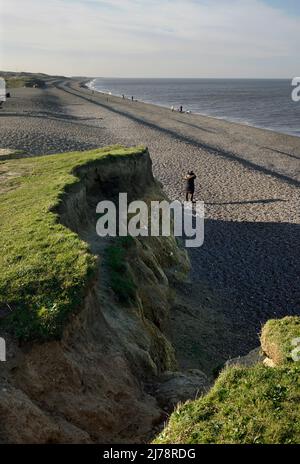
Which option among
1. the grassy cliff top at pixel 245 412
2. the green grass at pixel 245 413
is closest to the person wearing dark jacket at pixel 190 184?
the grassy cliff top at pixel 245 412

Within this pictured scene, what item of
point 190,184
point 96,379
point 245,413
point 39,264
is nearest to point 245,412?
point 245,413

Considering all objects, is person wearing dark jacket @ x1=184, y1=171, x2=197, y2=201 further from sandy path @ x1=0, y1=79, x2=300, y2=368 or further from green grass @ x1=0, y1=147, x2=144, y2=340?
green grass @ x1=0, y1=147, x2=144, y2=340

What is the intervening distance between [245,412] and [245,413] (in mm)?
33

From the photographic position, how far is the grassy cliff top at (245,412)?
26.7 ft

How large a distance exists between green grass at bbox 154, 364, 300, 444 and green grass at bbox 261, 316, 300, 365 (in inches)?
37.3

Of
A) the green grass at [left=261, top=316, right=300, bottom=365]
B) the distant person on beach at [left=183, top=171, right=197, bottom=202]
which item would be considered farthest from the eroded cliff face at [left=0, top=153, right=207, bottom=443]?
the distant person on beach at [left=183, top=171, right=197, bottom=202]

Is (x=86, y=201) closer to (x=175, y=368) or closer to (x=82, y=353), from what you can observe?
(x=175, y=368)

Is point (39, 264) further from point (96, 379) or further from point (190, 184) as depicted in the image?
point (190, 184)

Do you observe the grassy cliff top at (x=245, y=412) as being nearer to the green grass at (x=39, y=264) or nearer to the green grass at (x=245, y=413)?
the green grass at (x=245, y=413)

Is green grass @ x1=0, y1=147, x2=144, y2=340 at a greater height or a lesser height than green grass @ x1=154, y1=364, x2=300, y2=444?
greater

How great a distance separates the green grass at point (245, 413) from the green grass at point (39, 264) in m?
3.39

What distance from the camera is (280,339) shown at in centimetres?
1177

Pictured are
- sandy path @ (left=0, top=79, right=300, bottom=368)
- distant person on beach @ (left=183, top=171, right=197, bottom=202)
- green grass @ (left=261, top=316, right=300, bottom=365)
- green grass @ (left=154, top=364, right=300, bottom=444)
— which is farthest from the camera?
distant person on beach @ (left=183, top=171, right=197, bottom=202)

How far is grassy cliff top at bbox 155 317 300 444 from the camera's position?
8141 millimetres
